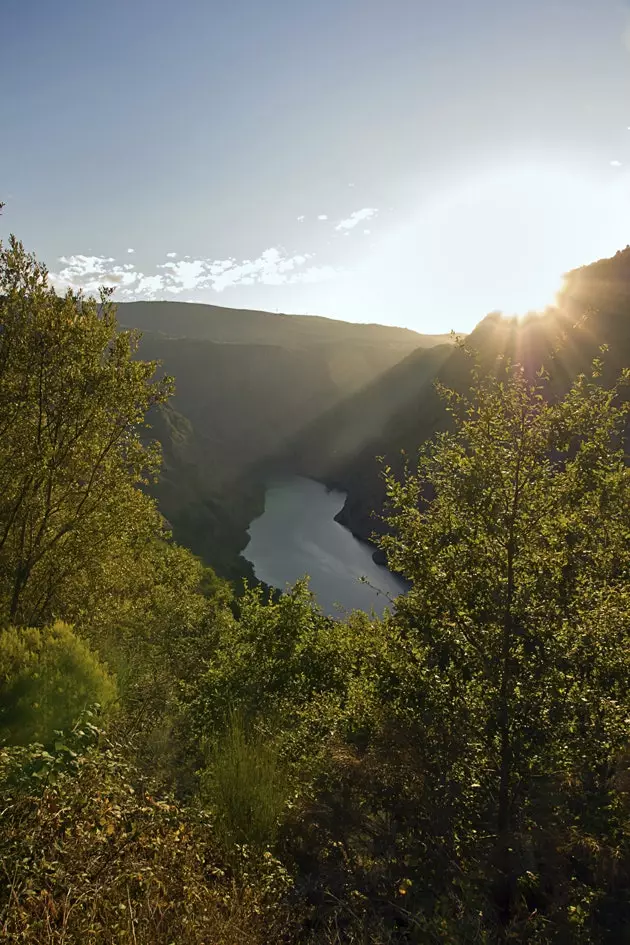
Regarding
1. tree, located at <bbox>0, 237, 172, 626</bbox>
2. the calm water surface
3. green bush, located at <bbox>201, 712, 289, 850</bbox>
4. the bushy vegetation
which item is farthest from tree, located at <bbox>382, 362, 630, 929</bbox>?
the calm water surface

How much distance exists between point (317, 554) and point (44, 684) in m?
91.9

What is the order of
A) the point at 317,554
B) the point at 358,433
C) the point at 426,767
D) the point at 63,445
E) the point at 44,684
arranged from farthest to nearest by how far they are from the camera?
the point at 358,433, the point at 317,554, the point at 63,445, the point at 44,684, the point at 426,767

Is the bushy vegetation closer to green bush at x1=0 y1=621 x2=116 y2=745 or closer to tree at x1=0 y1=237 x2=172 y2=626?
green bush at x1=0 y1=621 x2=116 y2=745

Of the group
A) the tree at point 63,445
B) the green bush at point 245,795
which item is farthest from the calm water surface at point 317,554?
the green bush at point 245,795

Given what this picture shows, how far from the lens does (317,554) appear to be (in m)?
99.7

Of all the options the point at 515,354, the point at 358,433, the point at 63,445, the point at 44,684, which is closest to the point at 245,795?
the point at 44,684

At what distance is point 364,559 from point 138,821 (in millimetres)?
90170

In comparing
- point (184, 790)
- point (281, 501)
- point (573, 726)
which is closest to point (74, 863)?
point (184, 790)

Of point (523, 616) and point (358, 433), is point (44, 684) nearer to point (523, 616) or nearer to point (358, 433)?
point (523, 616)

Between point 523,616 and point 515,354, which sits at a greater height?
point 515,354

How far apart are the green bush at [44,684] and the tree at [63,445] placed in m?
3.29

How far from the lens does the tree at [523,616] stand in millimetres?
6594

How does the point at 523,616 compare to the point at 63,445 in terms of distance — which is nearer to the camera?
the point at 523,616

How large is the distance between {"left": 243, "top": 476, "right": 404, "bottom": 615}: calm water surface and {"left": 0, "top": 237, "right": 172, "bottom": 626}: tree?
5133 cm
